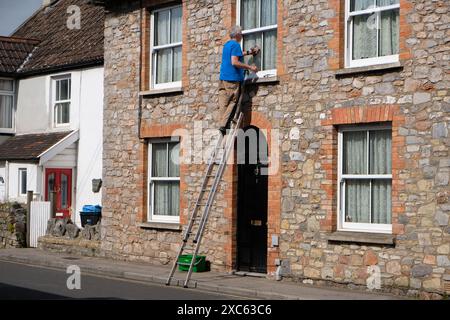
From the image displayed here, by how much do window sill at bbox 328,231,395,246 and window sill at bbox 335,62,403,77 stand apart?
3021mm

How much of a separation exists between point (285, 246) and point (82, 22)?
52.4ft

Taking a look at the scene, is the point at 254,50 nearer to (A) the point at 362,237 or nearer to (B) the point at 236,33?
(B) the point at 236,33

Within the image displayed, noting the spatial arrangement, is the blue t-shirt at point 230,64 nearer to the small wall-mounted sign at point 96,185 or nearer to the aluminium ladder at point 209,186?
the aluminium ladder at point 209,186

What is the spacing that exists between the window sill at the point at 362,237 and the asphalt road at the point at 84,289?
2.32m

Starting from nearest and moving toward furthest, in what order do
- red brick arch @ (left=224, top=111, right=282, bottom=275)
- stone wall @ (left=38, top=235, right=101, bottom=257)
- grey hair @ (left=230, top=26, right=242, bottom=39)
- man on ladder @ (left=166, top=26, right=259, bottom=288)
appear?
red brick arch @ (left=224, top=111, right=282, bottom=275)
man on ladder @ (left=166, top=26, right=259, bottom=288)
grey hair @ (left=230, top=26, right=242, bottom=39)
stone wall @ (left=38, top=235, right=101, bottom=257)

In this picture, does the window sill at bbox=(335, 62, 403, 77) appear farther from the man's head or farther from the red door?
the red door

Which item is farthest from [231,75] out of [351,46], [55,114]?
[55,114]

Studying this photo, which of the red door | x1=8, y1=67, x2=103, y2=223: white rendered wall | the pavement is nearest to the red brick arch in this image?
the pavement

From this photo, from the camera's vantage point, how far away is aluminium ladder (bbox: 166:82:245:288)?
17.0 meters

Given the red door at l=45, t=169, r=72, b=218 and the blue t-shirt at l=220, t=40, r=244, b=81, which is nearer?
the blue t-shirt at l=220, t=40, r=244, b=81

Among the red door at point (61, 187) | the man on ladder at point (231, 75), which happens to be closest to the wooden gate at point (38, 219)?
the red door at point (61, 187)
